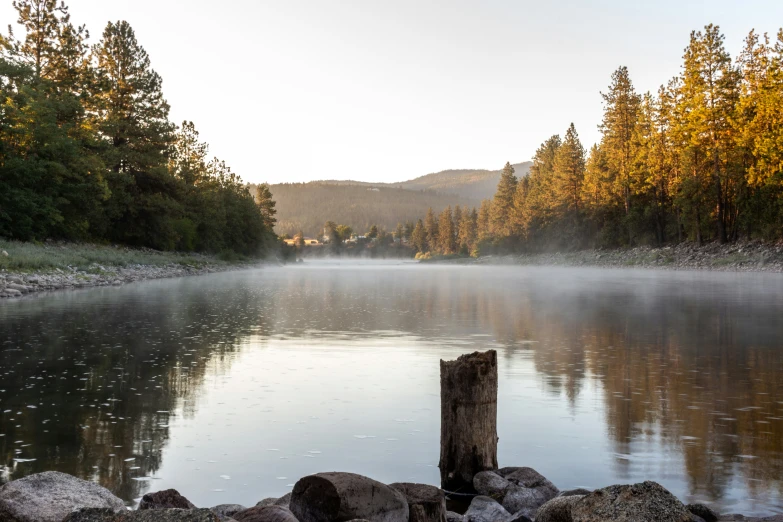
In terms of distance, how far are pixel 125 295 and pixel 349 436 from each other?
2071 cm

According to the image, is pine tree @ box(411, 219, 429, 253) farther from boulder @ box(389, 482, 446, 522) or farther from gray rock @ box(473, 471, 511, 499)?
boulder @ box(389, 482, 446, 522)

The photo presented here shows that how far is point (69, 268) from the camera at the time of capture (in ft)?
105

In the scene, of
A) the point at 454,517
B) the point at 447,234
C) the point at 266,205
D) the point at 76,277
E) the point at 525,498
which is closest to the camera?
the point at 454,517

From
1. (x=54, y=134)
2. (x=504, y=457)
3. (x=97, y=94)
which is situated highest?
(x=97, y=94)

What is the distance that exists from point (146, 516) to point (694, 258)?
5241 cm

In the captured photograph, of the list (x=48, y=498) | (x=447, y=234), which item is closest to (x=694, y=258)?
(x=48, y=498)

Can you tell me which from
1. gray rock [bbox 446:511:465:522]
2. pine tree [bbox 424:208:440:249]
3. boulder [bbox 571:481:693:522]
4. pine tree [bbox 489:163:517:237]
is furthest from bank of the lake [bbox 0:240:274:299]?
pine tree [bbox 424:208:440:249]

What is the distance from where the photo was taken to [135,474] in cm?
540

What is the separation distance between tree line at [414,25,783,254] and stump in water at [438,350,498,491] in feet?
139

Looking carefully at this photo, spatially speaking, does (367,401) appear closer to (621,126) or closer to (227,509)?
(227,509)

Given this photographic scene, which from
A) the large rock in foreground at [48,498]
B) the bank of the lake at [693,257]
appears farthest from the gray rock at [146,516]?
the bank of the lake at [693,257]

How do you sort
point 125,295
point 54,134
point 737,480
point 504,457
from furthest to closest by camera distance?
point 54,134
point 125,295
point 504,457
point 737,480

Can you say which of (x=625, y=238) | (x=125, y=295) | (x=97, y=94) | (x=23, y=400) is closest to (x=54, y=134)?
(x=97, y=94)

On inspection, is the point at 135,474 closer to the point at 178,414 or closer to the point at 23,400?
the point at 178,414
